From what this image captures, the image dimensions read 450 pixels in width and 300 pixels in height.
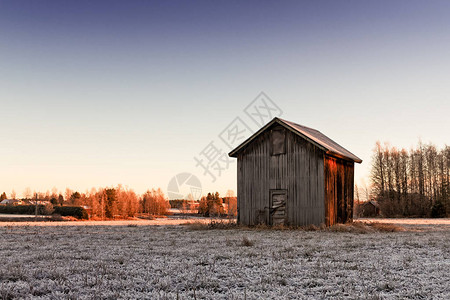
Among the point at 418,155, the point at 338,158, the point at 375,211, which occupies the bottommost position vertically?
the point at 375,211

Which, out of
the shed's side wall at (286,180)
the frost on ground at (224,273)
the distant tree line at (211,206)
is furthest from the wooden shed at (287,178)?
the distant tree line at (211,206)

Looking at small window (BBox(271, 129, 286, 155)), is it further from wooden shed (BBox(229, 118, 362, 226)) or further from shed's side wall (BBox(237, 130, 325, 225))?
shed's side wall (BBox(237, 130, 325, 225))

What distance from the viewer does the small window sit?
2419 centimetres

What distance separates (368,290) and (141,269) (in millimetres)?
4882

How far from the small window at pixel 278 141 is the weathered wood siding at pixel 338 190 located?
106 inches

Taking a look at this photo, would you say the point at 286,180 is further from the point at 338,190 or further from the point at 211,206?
the point at 211,206

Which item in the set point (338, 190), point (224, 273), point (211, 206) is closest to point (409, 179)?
point (211, 206)

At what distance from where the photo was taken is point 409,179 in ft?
211

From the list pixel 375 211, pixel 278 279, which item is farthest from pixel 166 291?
pixel 375 211

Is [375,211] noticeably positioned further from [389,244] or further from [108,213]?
[389,244]

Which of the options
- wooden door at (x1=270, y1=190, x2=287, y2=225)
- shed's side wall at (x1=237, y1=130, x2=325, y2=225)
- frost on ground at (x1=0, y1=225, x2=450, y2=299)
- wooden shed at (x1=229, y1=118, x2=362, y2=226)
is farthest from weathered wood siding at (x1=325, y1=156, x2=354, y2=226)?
frost on ground at (x1=0, y1=225, x2=450, y2=299)

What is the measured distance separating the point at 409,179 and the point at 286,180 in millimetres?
48420

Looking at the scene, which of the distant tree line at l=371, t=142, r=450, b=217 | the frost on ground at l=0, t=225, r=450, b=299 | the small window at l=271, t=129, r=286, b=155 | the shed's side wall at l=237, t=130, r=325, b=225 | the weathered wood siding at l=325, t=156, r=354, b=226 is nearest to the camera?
the frost on ground at l=0, t=225, r=450, b=299

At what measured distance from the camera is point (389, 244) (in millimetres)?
14938
